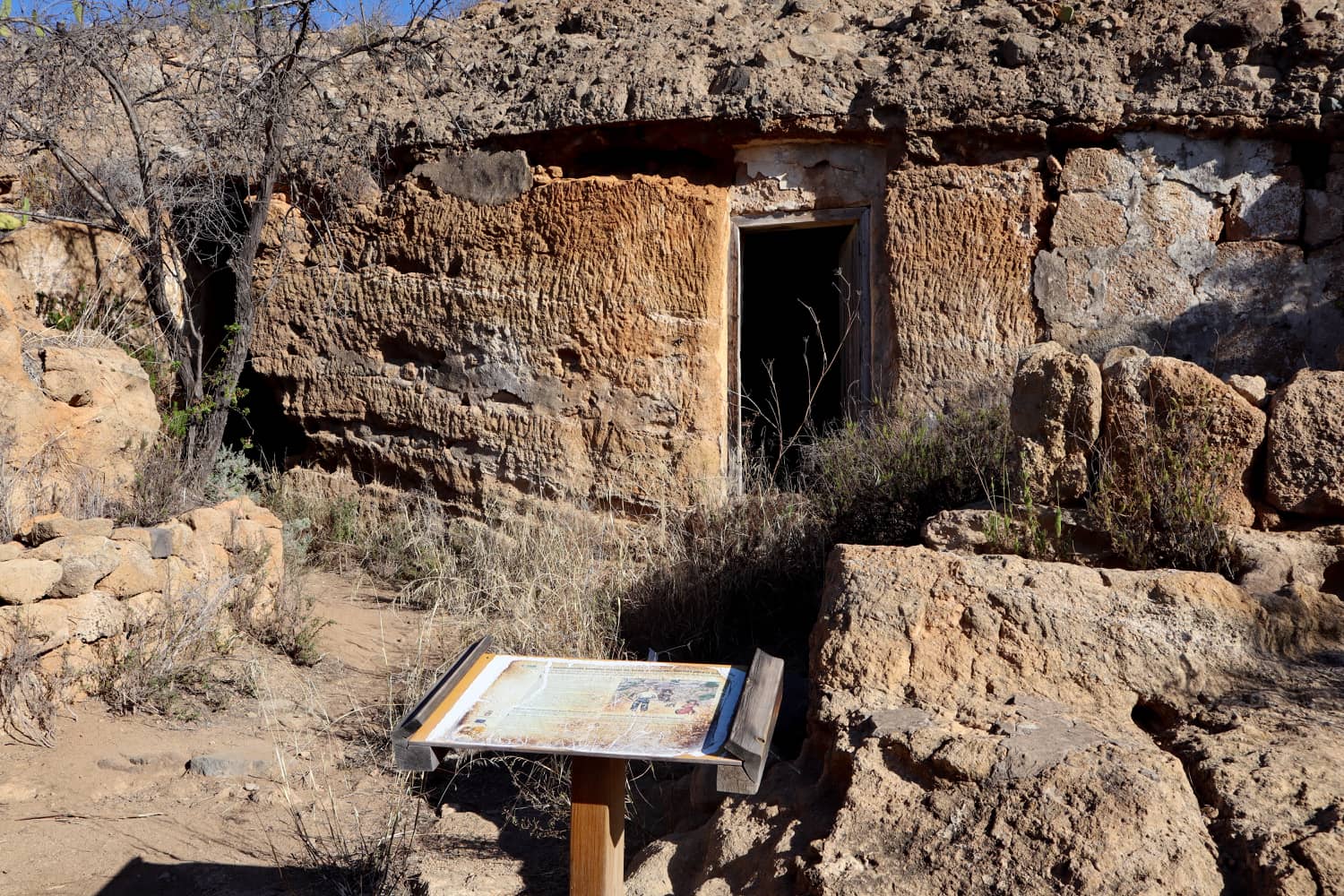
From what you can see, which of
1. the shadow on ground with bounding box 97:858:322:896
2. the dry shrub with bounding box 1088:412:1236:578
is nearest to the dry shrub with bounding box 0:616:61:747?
the shadow on ground with bounding box 97:858:322:896

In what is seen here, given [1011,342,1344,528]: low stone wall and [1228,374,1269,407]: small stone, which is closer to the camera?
[1011,342,1344,528]: low stone wall

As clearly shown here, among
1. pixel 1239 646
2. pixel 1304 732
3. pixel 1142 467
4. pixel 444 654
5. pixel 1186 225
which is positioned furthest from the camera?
pixel 1186 225

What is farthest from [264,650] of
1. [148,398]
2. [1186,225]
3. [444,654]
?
[1186,225]

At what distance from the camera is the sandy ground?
3.28 metres

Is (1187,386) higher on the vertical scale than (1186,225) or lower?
lower

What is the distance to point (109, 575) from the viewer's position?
14.1 feet

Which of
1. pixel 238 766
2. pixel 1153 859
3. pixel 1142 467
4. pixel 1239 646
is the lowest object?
pixel 238 766

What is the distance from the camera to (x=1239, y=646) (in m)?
2.89

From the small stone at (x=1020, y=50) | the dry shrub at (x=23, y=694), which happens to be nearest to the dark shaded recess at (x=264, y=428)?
the dry shrub at (x=23, y=694)

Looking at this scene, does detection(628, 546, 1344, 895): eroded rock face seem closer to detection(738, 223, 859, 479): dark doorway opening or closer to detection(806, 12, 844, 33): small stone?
detection(806, 12, 844, 33): small stone

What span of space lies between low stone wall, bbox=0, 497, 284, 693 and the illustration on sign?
2290mm

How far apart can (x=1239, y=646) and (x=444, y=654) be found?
3.10m

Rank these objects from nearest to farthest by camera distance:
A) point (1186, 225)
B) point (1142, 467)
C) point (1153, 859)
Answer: point (1153, 859) < point (1142, 467) < point (1186, 225)

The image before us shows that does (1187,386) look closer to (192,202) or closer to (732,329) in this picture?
(732,329)
